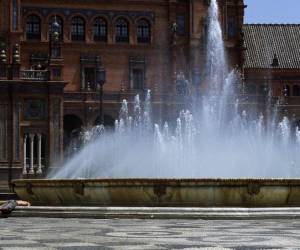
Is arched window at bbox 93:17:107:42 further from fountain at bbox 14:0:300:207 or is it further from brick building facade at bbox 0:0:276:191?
fountain at bbox 14:0:300:207

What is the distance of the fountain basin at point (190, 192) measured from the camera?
2117 cm

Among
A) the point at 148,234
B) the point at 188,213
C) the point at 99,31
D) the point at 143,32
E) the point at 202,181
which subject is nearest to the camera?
the point at 148,234

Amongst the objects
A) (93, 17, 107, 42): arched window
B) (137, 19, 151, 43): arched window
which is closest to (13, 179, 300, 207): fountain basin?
(93, 17, 107, 42): arched window

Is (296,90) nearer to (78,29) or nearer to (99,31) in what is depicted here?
(99,31)

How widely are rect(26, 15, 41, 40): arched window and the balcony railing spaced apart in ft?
39.9

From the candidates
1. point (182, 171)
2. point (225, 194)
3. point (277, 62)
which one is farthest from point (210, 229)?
point (277, 62)

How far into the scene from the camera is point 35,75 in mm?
59031

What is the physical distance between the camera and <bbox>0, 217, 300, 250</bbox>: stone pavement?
13677 mm

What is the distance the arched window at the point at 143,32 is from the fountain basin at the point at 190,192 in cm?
5153

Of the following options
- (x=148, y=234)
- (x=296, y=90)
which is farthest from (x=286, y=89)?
(x=148, y=234)

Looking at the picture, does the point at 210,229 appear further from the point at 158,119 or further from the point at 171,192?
the point at 158,119

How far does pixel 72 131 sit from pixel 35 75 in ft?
31.7

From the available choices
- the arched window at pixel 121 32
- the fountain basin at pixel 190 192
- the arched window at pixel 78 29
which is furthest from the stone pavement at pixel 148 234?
the arched window at pixel 121 32

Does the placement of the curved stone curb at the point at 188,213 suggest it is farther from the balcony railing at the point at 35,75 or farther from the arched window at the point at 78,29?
the arched window at the point at 78,29
